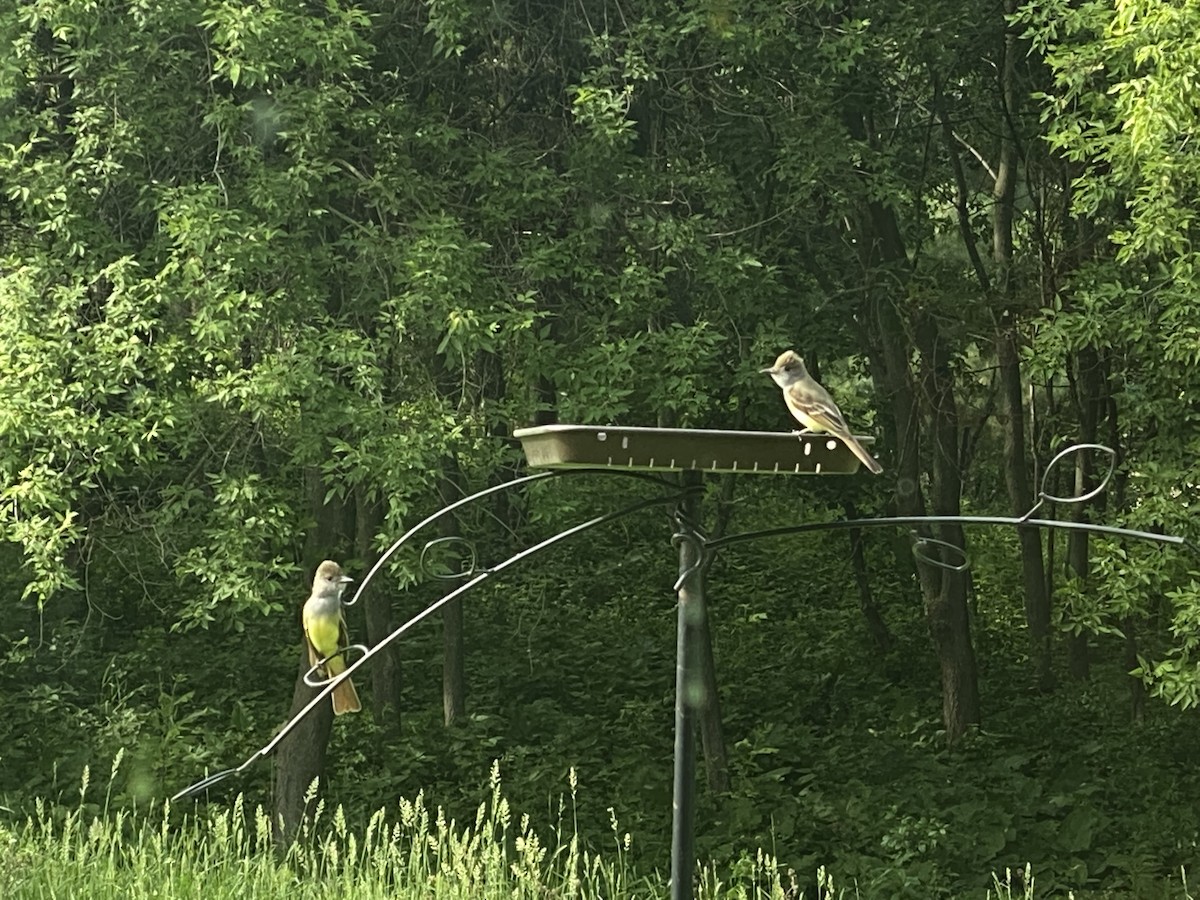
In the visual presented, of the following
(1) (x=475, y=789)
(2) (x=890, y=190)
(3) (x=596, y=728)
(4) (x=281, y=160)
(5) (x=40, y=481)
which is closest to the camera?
(5) (x=40, y=481)

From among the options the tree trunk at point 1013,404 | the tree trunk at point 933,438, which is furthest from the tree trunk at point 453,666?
Result: the tree trunk at point 1013,404

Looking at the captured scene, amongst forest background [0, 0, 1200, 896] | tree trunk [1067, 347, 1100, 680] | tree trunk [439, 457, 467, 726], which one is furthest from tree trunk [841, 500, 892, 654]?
tree trunk [439, 457, 467, 726]

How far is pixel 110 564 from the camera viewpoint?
1298 cm

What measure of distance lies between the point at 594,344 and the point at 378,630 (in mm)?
3465

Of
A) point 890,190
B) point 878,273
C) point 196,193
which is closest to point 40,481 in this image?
point 196,193

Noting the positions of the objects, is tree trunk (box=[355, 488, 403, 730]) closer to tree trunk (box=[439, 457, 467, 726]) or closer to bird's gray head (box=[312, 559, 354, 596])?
Answer: tree trunk (box=[439, 457, 467, 726])

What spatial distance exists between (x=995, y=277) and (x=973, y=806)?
12.6 feet

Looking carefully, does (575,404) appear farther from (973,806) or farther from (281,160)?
(973,806)

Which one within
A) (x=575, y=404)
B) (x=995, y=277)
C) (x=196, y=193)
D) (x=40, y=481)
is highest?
(x=995, y=277)

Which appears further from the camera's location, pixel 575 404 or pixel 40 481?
pixel 575 404

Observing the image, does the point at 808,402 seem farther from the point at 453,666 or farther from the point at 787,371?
the point at 453,666

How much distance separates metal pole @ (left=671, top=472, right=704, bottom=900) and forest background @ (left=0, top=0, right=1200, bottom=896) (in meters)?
4.28

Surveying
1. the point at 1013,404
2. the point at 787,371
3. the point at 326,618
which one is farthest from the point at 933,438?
the point at 326,618

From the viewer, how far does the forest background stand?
7715mm
